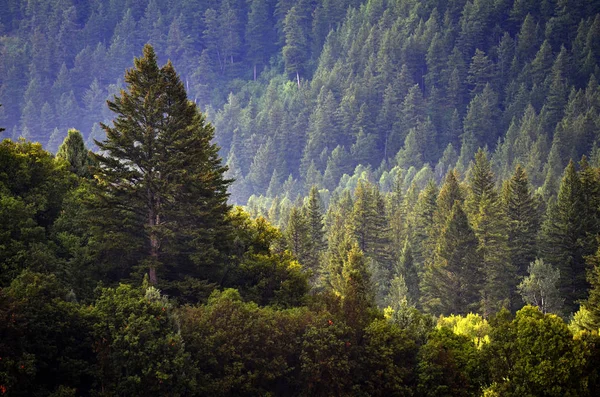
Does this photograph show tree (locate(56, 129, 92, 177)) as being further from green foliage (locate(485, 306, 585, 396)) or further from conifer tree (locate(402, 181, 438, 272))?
conifer tree (locate(402, 181, 438, 272))

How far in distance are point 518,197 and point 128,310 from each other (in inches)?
2314

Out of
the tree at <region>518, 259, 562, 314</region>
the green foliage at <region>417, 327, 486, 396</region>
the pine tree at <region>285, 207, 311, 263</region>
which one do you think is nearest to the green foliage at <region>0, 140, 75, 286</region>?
the green foliage at <region>417, 327, 486, 396</region>

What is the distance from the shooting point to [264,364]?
1567 inches

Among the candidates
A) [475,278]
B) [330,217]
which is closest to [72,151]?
[475,278]

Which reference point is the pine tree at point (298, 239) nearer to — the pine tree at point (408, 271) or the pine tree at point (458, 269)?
the pine tree at point (458, 269)

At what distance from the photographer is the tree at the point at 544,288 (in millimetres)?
72000

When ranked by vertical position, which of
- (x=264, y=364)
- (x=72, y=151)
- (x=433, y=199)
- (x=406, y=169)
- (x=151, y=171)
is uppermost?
(x=406, y=169)

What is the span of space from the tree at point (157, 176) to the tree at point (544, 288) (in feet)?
128

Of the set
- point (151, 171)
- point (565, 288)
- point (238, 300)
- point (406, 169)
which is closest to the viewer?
point (238, 300)

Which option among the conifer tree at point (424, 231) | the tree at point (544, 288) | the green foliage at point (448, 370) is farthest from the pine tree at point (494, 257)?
the green foliage at point (448, 370)

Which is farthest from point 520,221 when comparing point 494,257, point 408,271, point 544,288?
point 408,271

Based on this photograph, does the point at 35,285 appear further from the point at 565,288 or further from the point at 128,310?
the point at 565,288

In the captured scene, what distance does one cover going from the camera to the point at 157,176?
46.4 metres

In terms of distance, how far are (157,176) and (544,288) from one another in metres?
43.8
